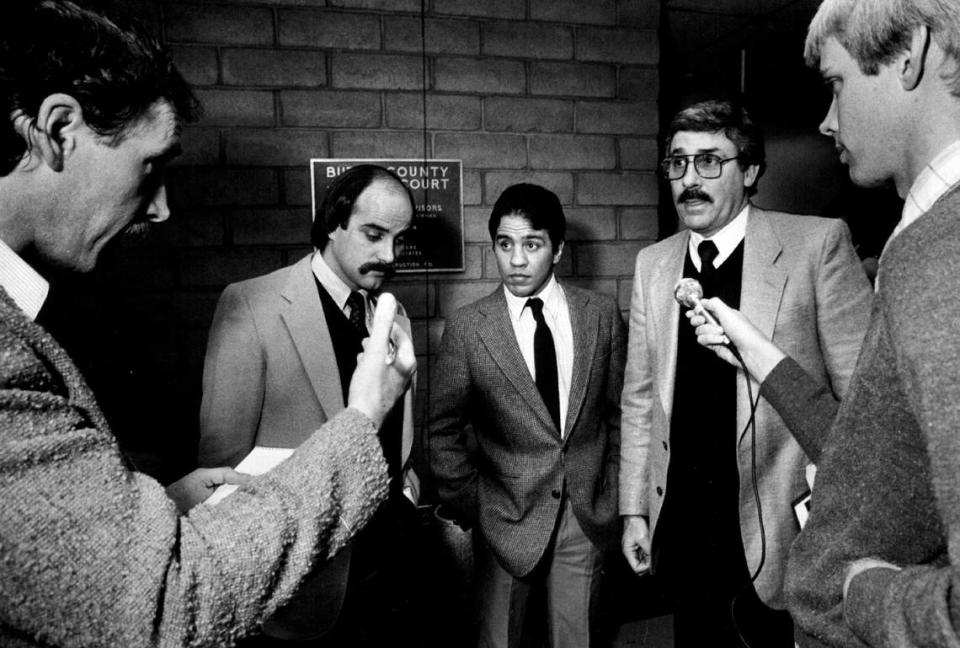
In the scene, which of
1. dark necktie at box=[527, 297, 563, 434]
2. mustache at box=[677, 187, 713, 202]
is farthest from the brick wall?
mustache at box=[677, 187, 713, 202]

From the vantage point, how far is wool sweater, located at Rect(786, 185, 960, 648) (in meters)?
0.64

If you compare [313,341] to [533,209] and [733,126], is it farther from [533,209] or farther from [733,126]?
[733,126]

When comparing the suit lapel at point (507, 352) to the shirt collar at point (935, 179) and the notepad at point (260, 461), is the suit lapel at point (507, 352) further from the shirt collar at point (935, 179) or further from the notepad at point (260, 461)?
the shirt collar at point (935, 179)

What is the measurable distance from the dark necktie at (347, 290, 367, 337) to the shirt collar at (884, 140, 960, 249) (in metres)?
1.66

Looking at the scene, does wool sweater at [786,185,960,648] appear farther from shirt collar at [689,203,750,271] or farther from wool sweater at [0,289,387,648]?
shirt collar at [689,203,750,271]

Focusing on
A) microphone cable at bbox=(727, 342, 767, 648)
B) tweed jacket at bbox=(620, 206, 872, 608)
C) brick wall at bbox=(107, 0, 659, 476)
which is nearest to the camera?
microphone cable at bbox=(727, 342, 767, 648)

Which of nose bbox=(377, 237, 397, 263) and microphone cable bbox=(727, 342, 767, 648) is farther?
nose bbox=(377, 237, 397, 263)

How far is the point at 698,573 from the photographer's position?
2203 mm

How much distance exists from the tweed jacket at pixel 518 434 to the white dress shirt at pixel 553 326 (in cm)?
4

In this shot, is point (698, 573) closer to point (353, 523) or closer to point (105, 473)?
point (353, 523)

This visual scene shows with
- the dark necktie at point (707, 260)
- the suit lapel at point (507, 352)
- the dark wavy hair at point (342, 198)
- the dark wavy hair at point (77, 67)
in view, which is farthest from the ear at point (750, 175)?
the dark wavy hair at point (77, 67)

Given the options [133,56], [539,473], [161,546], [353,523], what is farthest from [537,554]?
[133,56]

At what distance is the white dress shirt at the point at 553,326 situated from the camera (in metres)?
2.37

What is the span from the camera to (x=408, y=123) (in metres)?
2.72
